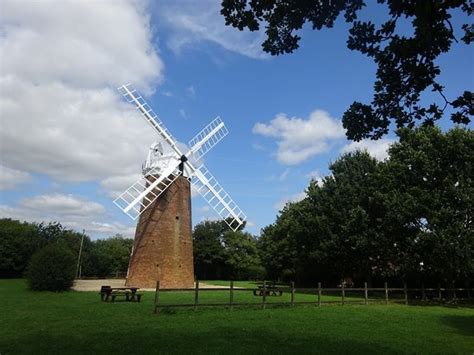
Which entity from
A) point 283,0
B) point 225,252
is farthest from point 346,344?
point 225,252

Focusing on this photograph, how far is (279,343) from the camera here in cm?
973

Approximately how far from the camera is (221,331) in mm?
11258

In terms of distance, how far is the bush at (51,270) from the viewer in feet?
80.3

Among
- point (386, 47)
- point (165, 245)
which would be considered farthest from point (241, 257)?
point (386, 47)

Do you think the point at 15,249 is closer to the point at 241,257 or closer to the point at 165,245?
the point at 241,257

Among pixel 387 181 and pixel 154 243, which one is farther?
pixel 154 243

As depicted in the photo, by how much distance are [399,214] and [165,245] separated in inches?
603

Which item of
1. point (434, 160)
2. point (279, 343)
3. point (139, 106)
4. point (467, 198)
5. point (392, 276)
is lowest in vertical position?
point (279, 343)

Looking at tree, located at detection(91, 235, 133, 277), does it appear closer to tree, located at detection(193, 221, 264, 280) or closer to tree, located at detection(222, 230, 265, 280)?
tree, located at detection(193, 221, 264, 280)

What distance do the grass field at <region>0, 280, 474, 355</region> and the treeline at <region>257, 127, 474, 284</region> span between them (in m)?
7.71

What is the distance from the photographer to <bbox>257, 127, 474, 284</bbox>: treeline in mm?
23172

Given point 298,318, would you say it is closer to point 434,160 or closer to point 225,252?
point 434,160

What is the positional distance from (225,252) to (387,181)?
148 ft

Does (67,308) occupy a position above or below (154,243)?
below
